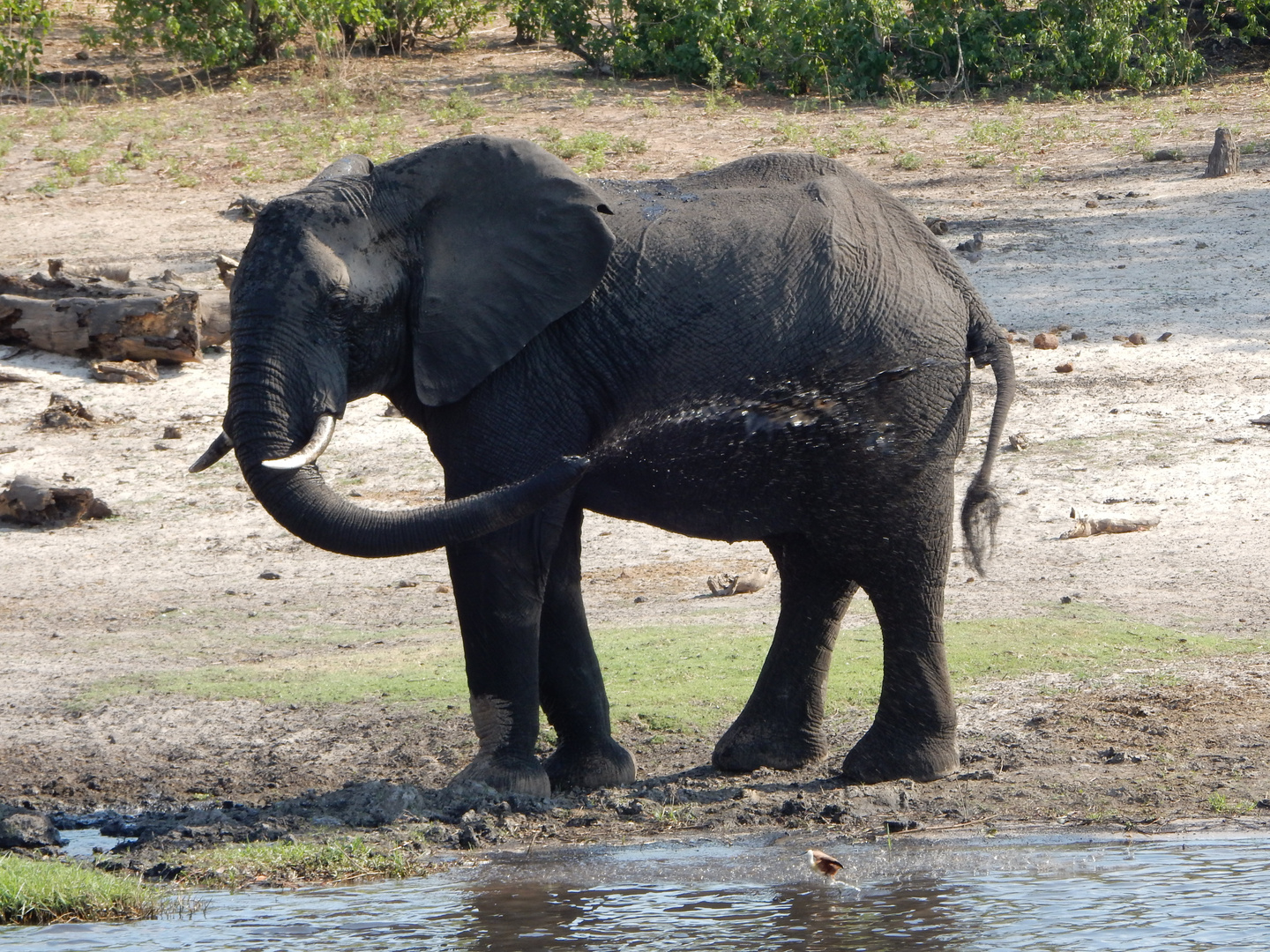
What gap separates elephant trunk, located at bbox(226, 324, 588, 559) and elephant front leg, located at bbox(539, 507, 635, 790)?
0.90 meters

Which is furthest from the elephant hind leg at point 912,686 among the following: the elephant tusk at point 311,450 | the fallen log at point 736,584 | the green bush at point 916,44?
the green bush at point 916,44

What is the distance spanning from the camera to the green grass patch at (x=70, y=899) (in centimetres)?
479

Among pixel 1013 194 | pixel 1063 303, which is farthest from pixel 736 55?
pixel 1063 303

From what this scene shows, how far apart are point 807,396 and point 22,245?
9946 mm

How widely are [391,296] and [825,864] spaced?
2049 millimetres

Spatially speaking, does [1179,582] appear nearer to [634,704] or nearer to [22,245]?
[634,704]

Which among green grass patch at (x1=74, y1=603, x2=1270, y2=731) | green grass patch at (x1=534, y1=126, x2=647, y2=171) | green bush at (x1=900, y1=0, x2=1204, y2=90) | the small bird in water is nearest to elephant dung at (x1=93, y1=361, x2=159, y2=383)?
green grass patch at (x1=74, y1=603, x2=1270, y2=731)

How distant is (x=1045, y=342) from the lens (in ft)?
37.9

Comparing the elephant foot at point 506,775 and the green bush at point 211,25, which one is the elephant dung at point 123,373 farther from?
the green bush at point 211,25

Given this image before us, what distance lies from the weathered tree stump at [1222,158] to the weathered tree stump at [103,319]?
27.0 ft

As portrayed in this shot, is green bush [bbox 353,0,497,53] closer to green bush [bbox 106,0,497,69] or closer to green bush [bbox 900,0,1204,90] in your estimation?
green bush [bbox 106,0,497,69]

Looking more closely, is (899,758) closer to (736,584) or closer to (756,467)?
(756,467)

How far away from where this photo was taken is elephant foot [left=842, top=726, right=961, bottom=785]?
5832 millimetres

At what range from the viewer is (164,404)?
11.1m
